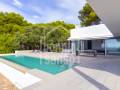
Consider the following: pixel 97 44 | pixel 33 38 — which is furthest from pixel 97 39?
pixel 33 38

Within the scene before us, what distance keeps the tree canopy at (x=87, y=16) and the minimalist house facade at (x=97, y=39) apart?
35.5 feet

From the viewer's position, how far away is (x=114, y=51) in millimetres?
26500

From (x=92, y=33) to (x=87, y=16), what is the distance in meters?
15.9

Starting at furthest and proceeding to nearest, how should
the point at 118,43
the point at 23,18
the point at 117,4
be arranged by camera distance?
the point at 23,18, the point at 118,43, the point at 117,4

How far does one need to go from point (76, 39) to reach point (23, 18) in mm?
26124

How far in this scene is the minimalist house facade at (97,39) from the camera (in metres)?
26.1

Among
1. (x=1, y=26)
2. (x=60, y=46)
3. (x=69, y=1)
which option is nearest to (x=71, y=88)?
(x=60, y=46)

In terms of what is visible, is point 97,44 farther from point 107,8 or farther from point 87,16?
point 107,8

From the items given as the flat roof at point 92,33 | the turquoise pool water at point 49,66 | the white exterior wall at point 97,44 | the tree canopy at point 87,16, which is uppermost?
the tree canopy at point 87,16

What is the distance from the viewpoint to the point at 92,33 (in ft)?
93.1

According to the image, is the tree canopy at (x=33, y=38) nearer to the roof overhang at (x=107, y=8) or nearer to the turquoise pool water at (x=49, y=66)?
the turquoise pool water at (x=49, y=66)

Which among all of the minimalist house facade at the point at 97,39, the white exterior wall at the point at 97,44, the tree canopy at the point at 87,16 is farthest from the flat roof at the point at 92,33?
the tree canopy at the point at 87,16

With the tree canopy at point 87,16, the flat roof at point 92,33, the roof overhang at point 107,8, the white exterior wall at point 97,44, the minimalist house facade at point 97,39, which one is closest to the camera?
the roof overhang at point 107,8

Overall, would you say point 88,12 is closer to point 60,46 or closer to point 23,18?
point 60,46
